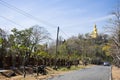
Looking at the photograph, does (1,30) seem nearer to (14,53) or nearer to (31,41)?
(14,53)

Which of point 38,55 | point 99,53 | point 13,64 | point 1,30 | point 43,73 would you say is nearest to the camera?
point 43,73

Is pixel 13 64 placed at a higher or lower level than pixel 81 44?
lower

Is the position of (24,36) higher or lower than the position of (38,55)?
higher

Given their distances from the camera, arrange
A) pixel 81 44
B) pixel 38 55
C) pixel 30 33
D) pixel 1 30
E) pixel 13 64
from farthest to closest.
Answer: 1. pixel 81 44
2. pixel 38 55
3. pixel 30 33
4. pixel 1 30
5. pixel 13 64

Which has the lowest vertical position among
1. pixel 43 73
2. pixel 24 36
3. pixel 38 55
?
pixel 43 73

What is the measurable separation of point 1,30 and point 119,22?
20967mm

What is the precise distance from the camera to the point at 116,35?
1430 inches

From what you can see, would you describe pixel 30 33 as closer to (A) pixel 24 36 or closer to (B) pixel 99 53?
(A) pixel 24 36

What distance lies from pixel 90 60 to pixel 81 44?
26.1 ft

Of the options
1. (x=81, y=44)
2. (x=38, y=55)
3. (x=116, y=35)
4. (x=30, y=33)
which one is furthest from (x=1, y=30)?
(x=81, y=44)

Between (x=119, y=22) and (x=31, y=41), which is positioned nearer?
(x=119, y=22)

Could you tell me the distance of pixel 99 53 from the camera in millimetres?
121500

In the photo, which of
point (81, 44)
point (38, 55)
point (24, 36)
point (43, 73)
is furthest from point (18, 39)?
point (81, 44)

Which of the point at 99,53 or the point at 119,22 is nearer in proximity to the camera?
the point at 119,22
